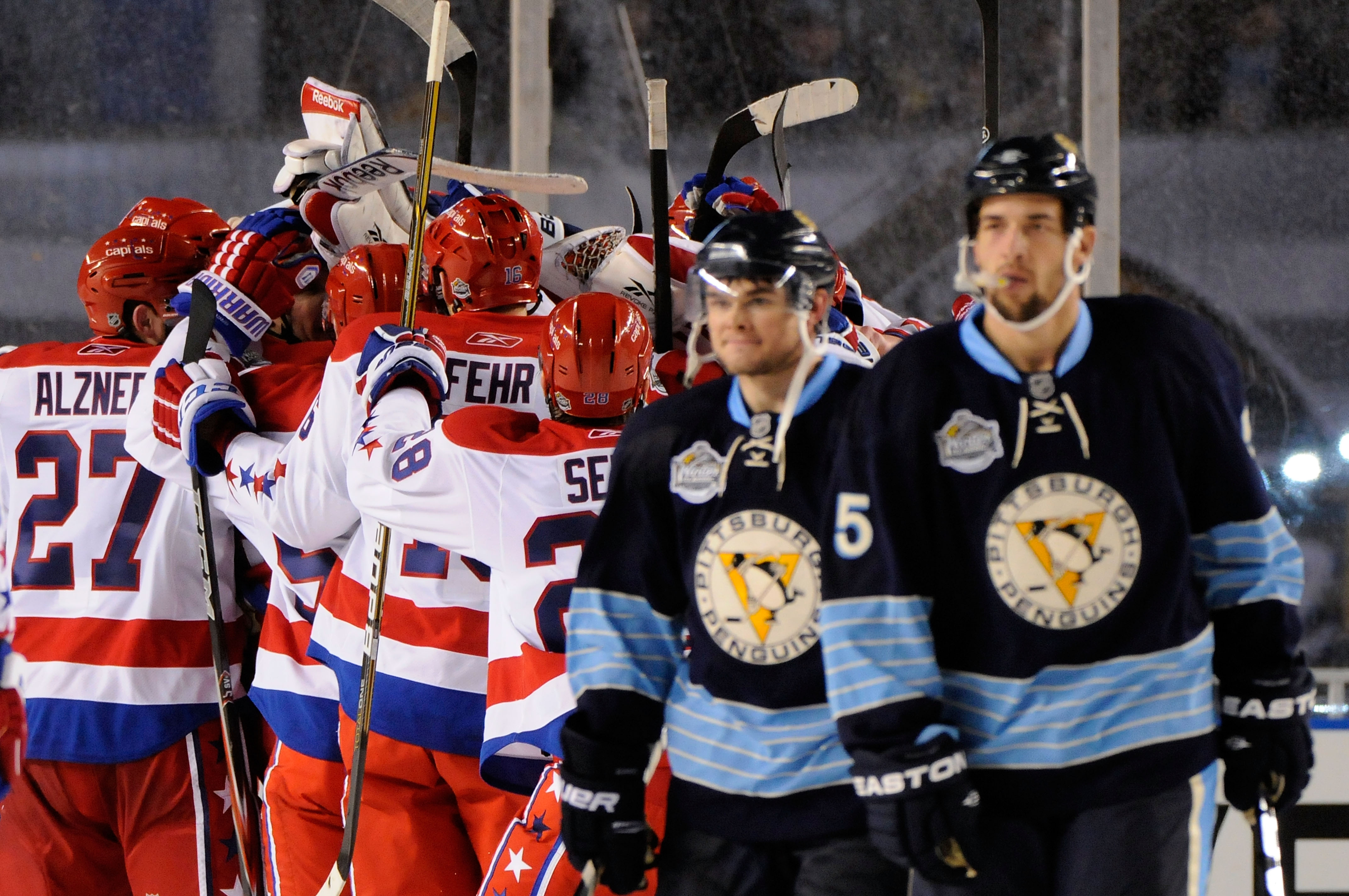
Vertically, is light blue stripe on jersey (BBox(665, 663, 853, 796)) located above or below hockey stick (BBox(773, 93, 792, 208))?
below

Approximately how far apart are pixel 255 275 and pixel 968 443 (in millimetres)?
1740

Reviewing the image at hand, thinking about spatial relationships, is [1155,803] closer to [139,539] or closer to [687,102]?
[139,539]

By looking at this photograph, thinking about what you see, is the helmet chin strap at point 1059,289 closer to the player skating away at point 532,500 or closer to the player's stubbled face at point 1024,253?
the player's stubbled face at point 1024,253

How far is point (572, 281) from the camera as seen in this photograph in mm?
3139

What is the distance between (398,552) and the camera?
2.33 meters

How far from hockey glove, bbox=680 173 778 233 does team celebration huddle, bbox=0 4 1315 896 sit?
0.04ft

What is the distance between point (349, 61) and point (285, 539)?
2673mm

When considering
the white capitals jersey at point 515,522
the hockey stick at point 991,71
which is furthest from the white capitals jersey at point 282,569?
the hockey stick at point 991,71

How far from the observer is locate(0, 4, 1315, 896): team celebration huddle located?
1.41 m

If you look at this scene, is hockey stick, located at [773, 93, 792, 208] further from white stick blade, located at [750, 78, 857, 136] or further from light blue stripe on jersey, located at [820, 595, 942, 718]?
light blue stripe on jersey, located at [820, 595, 942, 718]

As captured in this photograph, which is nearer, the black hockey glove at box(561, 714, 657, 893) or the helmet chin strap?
the helmet chin strap

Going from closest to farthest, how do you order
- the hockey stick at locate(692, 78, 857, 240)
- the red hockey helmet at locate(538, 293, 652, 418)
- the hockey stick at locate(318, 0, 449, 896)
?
the red hockey helmet at locate(538, 293, 652, 418) < the hockey stick at locate(318, 0, 449, 896) < the hockey stick at locate(692, 78, 857, 240)

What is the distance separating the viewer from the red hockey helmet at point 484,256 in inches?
103

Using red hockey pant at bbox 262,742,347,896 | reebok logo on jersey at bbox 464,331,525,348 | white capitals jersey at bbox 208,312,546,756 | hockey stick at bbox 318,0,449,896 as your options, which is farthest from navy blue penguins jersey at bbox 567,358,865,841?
red hockey pant at bbox 262,742,347,896
